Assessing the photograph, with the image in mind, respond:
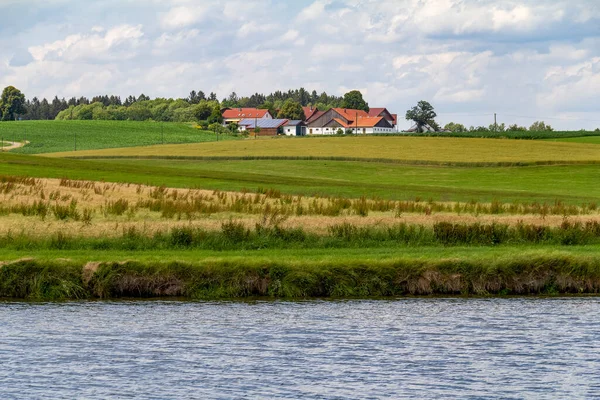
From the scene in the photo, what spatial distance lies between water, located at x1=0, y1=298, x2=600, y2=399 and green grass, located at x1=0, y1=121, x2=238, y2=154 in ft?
393

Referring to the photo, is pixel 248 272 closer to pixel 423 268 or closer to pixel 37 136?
pixel 423 268

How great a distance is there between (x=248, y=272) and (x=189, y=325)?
12.6 ft

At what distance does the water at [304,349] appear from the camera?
1606 cm

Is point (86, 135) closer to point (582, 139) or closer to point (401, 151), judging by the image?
point (401, 151)

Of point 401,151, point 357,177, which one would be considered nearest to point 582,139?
point 401,151

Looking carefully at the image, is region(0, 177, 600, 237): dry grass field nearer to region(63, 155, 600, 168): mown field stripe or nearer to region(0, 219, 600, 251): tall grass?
region(0, 219, 600, 251): tall grass

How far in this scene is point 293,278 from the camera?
24.3 m

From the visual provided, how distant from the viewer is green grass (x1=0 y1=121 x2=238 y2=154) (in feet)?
504

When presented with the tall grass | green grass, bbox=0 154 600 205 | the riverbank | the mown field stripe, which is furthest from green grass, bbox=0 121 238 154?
the riverbank

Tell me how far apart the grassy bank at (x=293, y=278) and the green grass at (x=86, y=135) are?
381 ft

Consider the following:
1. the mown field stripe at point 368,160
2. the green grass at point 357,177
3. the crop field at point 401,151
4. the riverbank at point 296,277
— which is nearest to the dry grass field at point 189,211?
the riverbank at point 296,277

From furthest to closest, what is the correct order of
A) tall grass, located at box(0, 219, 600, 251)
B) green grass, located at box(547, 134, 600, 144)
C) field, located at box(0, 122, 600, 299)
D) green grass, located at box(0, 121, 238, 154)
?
green grass, located at box(0, 121, 238, 154), green grass, located at box(547, 134, 600, 144), tall grass, located at box(0, 219, 600, 251), field, located at box(0, 122, 600, 299)

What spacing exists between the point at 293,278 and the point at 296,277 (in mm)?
80

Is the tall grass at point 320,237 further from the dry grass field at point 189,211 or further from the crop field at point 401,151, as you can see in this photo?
the crop field at point 401,151
